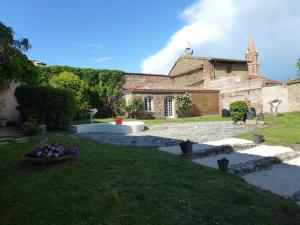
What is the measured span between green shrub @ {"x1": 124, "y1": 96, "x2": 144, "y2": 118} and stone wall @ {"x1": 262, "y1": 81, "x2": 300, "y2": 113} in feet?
37.2

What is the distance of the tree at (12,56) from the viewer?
7504 millimetres

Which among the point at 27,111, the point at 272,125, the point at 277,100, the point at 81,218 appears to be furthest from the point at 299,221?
the point at 277,100

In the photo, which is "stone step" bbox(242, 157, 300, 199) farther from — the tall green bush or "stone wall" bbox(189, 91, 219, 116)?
"stone wall" bbox(189, 91, 219, 116)

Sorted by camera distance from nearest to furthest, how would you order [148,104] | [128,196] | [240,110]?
[128,196], [240,110], [148,104]

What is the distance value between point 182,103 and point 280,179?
66.7 feet

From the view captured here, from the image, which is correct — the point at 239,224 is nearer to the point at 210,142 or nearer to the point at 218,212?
the point at 218,212

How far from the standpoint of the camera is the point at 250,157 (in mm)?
9461

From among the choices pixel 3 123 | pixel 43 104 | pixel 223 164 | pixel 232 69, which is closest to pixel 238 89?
pixel 232 69

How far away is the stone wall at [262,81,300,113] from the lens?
2352 cm

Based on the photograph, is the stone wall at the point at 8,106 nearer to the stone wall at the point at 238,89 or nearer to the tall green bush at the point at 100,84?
the tall green bush at the point at 100,84

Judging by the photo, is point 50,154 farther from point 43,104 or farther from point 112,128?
point 112,128

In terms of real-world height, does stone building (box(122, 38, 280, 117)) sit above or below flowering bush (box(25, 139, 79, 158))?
above

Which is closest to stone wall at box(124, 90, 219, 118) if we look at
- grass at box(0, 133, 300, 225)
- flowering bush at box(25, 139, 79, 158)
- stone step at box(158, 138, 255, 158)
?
stone step at box(158, 138, 255, 158)

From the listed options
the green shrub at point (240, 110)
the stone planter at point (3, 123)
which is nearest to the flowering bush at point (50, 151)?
the stone planter at point (3, 123)
